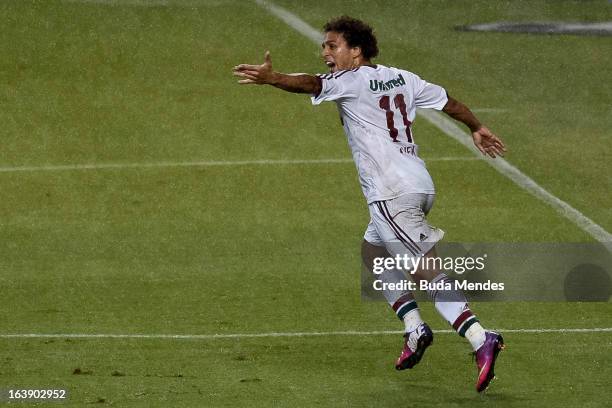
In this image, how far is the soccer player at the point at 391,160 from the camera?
9555mm

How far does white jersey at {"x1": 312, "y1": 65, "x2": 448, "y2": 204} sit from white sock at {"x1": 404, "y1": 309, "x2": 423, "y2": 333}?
0.76 metres

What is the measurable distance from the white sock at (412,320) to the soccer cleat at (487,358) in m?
0.58

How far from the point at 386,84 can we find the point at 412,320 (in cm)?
151

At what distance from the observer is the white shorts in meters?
9.66

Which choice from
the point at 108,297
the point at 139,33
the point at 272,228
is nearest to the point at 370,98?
the point at 108,297

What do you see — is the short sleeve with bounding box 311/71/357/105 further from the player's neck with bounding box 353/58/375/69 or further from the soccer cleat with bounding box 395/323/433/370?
the soccer cleat with bounding box 395/323/433/370

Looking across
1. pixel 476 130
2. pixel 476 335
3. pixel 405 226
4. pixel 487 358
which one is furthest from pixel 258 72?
pixel 487 358

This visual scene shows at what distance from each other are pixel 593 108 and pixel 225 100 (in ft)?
15.6

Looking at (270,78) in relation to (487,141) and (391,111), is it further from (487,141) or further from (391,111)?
(487,141)

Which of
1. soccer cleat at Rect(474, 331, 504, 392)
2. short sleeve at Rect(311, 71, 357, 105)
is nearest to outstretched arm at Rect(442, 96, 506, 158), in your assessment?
short sleeve at Rect(311, 71, 357, 105)

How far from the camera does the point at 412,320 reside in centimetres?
980

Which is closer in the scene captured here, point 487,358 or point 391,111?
point 487,358

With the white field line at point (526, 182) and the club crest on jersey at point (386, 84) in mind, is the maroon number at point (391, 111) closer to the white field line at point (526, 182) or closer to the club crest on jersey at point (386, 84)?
the club crest on jersey at point (386, 84)

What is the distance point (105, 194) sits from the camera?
1623 centimetres
